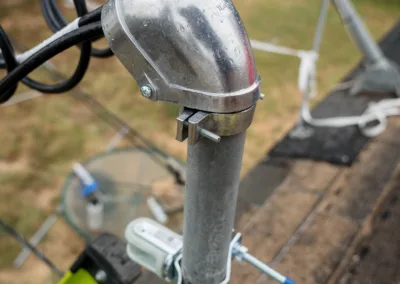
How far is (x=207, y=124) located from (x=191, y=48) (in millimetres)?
80

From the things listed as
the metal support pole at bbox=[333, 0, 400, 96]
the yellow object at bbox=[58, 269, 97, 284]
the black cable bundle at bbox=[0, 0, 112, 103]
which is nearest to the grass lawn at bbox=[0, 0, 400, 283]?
the metal support pole at bbox=[333, 0, 400, 96]

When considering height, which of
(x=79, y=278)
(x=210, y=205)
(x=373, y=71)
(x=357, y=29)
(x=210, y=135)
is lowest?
(x=373, y=71)

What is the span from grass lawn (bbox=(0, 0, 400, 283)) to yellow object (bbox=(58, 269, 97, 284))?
843 mm

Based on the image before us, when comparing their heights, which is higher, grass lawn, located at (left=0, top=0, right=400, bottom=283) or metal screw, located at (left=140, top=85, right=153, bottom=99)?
metal screw, located at (left=140, top=85, right=153, bottom=99)

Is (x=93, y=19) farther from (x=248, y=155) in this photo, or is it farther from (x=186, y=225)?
(x=248, y=155)

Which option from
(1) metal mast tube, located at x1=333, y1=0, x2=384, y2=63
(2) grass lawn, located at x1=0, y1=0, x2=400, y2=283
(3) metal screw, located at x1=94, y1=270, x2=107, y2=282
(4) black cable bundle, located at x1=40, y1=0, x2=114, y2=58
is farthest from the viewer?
(2) grass lawn, located at x1=0, y1=0, x2=400, y2=283

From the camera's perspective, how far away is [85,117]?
238 cm

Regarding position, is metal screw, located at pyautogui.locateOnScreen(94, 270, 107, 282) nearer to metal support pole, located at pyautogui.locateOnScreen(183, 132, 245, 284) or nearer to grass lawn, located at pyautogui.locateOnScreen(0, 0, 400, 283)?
metal support pole, located at pyautogui.locateOnScreen(183, 132, 245, 284)

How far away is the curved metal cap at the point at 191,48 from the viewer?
1.32ft

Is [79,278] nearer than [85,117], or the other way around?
[79,278]

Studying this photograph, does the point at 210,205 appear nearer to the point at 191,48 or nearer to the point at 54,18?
the point at 191,48

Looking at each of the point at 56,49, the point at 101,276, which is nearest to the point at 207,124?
the point at 56,49

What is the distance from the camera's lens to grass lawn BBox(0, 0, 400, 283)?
1.80 meters

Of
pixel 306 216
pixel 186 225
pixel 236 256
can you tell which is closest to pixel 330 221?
pixel 306 216
